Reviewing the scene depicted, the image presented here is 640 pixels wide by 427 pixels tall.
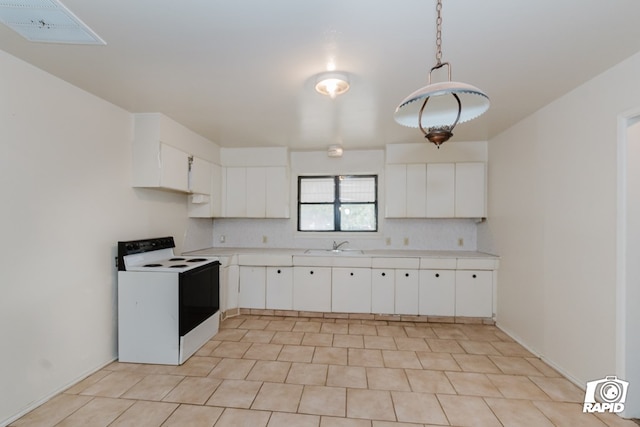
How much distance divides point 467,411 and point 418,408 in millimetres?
331

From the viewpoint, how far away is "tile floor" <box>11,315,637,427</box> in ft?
6.19

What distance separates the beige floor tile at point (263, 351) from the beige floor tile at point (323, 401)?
2.08ft

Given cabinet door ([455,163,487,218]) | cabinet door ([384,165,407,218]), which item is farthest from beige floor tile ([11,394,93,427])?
cabinet door ([455,163,487,218])

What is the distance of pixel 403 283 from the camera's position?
3.67m

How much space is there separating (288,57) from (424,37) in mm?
828

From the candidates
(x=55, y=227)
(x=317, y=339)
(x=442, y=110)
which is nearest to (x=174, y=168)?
(x=55, y=227)

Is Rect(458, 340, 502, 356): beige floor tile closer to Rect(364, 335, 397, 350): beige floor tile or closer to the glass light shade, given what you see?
Rect(364, 335, 397, 350): beige floor tile

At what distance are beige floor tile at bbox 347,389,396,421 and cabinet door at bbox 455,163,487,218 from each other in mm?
2607

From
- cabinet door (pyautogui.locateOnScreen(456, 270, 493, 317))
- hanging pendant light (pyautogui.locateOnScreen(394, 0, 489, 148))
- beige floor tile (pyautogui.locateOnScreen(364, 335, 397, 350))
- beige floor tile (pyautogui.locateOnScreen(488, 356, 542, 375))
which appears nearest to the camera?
hanging pendant light (pyautogui.locateOnScreen(394, 0, 489, 148))

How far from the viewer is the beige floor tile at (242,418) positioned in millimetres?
1833

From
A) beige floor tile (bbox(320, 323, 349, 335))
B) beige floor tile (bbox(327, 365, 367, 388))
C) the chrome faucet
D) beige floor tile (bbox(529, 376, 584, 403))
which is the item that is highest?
the chrome faucet

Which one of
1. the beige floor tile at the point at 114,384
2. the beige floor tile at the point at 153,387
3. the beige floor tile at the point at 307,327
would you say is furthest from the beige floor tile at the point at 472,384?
the beige floor tile at the point at 114,384

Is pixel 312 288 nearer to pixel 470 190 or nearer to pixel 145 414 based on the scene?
pixel 145 414

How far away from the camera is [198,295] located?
114 inches
